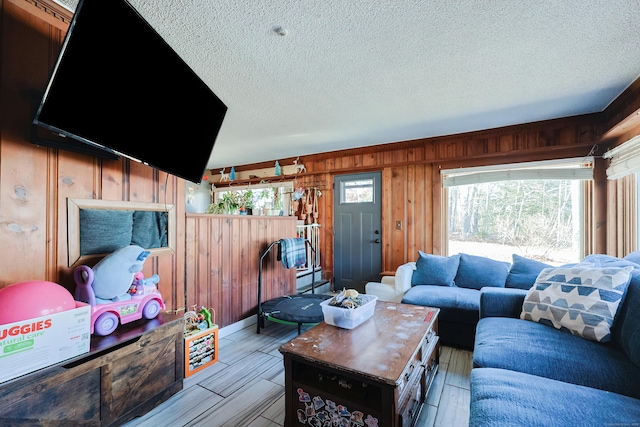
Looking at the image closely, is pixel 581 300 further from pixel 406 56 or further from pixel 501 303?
pixel 406 56

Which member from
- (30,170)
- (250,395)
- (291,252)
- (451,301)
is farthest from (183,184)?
(451,301)

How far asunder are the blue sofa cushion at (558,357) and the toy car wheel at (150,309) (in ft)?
6.46

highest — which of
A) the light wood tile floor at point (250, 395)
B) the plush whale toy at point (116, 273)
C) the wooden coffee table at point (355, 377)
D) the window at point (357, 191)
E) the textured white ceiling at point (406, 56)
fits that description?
the textured white ceiling at point (406, 56)

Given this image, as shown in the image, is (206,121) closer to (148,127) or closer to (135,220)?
(148,127)

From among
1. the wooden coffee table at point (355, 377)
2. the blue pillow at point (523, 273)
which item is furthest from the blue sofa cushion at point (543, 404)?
the blue pillow at point (523, 273)

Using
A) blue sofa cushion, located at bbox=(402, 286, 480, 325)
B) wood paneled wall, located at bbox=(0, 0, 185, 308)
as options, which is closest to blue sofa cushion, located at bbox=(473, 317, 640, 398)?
blue sofa cushion, located at bbox=(402, 286, 480, 325)

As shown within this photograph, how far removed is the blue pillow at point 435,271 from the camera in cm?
308

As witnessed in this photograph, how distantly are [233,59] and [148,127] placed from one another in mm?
805

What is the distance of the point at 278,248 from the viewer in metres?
3.34

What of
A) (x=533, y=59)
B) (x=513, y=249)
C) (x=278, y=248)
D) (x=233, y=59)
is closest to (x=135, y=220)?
(x=233, y=59)

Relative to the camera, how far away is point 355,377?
4.13 feet

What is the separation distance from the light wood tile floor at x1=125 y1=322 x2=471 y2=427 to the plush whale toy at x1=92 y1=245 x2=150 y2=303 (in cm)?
76

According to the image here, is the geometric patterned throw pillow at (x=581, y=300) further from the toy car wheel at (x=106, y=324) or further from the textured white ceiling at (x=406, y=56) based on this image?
the toy car wheel at (x=106, y=324)

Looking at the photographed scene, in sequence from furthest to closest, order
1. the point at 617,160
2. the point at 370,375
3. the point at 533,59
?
the point at 617,160 → the point at 533,59 → the point at 370,375
